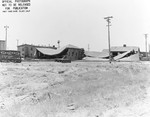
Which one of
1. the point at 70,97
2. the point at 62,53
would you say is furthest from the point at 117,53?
the point at 70,97

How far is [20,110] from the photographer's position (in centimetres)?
816

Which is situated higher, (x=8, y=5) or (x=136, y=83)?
(x=8, y=5)

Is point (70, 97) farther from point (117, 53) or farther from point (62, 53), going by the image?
point (117, 53)

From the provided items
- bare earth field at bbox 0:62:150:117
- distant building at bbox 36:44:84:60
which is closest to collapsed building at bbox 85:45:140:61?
distant building at bbox 36:44:84:60

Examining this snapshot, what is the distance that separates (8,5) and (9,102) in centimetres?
513

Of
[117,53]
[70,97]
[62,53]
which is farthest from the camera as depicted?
[117,53]

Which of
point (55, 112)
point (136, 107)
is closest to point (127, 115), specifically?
point (136, 107)

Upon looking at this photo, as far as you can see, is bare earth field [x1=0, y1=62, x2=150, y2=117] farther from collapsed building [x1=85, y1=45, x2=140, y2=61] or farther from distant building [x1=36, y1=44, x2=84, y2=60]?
collapsed building [x1=85, y1=45, x2=140, y2=61]

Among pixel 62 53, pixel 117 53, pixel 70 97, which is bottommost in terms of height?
pixel 70 97

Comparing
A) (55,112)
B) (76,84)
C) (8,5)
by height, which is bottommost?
(55,112)

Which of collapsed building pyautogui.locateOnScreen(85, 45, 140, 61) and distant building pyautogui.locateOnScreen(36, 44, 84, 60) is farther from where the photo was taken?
collapsed building pyautogui.locateOnScreen(85, 45, 140, 61)

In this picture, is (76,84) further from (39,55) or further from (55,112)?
(39,55)

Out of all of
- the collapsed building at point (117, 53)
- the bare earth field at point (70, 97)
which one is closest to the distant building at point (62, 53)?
the collapsed building at point (117, 53)

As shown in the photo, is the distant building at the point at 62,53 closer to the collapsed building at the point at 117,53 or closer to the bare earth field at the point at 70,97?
the collapsed building at the point at 117,53
